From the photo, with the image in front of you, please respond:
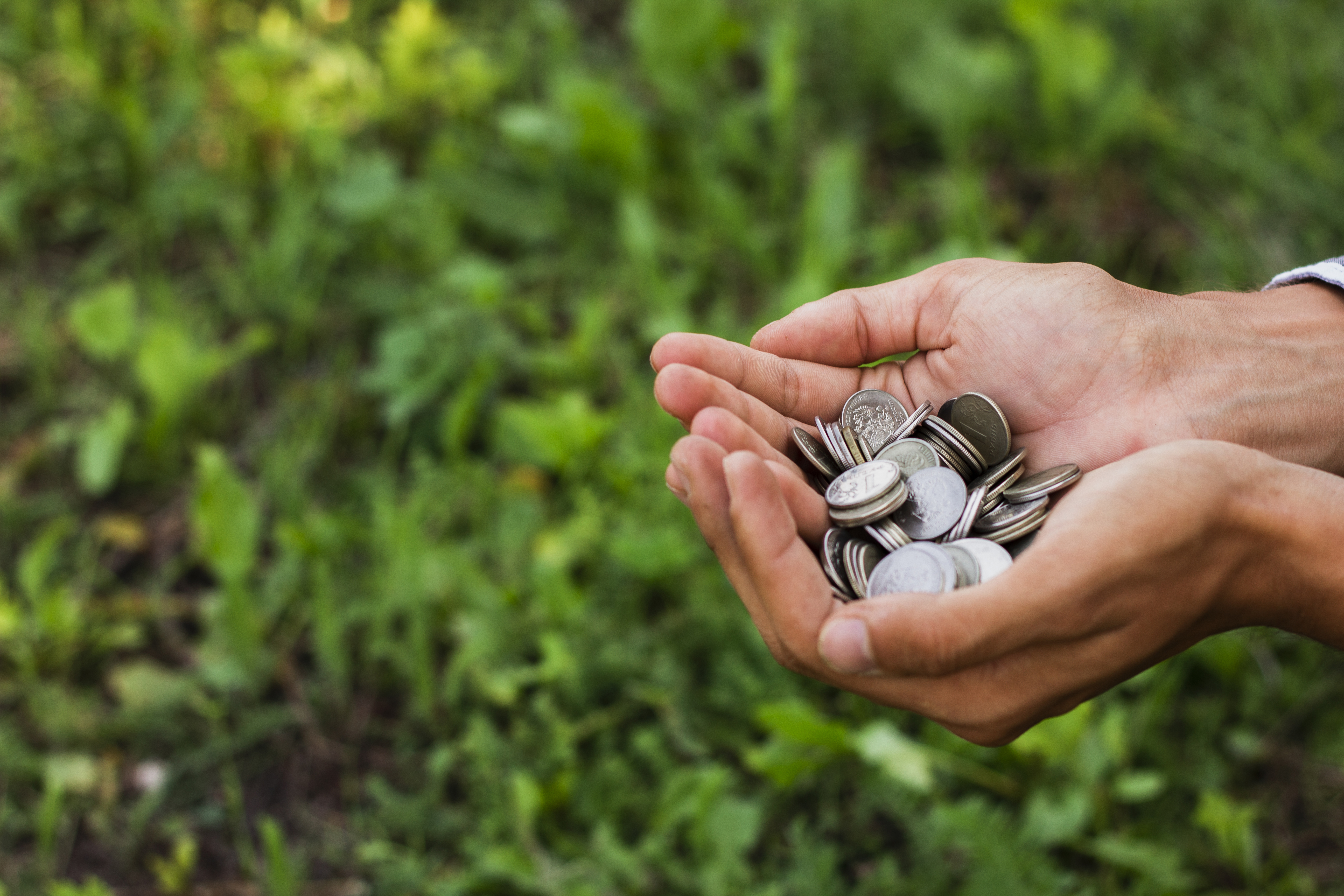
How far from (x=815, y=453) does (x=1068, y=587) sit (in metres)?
0.68

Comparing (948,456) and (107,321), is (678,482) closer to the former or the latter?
(948,456)

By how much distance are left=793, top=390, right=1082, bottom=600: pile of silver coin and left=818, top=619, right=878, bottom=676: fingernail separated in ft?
0.85

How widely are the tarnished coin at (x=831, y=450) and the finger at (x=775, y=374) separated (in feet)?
0.37

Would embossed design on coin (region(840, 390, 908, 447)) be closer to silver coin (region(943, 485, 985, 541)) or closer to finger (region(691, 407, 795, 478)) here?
silver coin (region(943, 485, 985, 541))

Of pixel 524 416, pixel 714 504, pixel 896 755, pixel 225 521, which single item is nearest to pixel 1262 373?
pixel 896 755

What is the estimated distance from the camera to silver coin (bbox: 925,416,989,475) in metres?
2.09

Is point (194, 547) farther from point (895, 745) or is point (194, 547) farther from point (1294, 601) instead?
point (1294, 601)

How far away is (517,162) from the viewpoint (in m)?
4.23

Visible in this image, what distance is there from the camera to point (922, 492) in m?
2.11

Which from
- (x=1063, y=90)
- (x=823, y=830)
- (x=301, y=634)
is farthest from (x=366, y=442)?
(x=1063, y=90)

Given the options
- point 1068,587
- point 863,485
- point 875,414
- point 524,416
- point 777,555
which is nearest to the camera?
point 1068,587

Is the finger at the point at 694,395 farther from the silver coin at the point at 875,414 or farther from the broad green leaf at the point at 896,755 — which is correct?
the broad green leaf at the point at 896,755

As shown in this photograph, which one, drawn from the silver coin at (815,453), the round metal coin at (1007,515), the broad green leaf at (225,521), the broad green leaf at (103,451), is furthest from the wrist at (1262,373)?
the broad green leaf at (103,451)

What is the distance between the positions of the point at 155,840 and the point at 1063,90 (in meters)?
4.33
